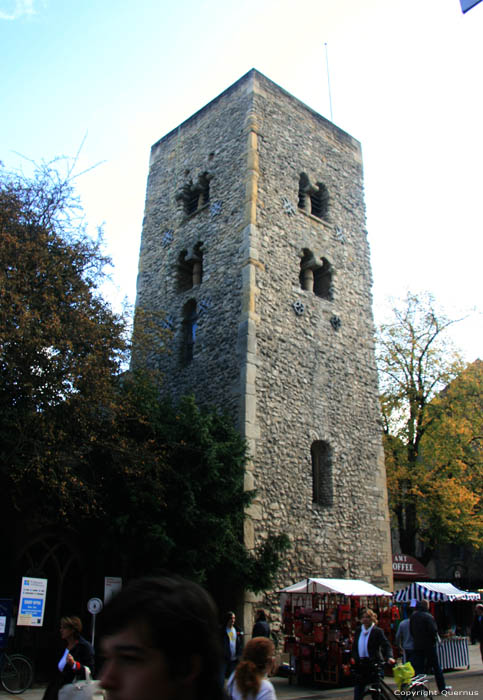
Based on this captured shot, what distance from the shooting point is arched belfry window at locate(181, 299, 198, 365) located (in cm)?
1717

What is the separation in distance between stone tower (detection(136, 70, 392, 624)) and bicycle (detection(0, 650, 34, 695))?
15.1 feet

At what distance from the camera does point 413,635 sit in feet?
29.8

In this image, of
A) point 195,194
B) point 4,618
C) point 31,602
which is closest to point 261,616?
point 31,602

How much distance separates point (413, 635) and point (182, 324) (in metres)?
10.9

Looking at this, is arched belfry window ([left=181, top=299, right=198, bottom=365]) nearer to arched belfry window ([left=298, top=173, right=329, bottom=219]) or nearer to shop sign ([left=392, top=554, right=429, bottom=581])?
arched belfry window ([left=298, top=173, right=329, bottom=219])

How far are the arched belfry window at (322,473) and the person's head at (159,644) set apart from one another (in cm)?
1430

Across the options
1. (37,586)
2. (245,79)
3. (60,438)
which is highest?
(245,79)

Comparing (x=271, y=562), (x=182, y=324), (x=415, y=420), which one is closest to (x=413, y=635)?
(x=271, y=562)

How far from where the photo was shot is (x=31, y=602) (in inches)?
381

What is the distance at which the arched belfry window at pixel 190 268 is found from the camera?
17969 mm

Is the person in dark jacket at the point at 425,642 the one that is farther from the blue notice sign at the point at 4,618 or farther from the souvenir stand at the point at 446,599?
the blue notice sign at the point at 4,618

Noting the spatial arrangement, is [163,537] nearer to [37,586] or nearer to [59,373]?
[37,586]

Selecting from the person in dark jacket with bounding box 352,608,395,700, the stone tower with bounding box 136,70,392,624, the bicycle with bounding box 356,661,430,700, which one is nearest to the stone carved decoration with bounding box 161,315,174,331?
the stone tower with bounding box 136,70,392,624

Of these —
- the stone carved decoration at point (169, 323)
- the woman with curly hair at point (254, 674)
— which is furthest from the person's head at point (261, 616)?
the stone carved decoration at point (169, 323)
